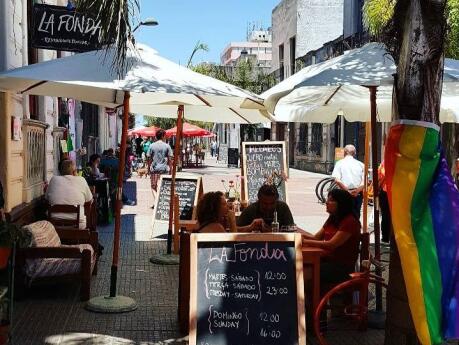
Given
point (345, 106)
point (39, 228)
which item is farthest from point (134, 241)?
point (345, 106)

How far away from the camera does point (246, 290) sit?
467 cm

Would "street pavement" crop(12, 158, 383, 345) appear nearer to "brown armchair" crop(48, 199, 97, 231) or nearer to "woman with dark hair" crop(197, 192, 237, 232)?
"brown armchair" crop(48, 199, 97, 231)

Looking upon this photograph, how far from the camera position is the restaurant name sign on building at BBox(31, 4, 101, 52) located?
8469mm

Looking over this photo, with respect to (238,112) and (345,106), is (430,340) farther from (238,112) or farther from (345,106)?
(238,112)

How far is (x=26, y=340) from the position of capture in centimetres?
534

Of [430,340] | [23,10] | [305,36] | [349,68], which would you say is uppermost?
[305,36]

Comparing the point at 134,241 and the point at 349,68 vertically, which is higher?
the point at 349,68

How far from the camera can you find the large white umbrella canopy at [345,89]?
5.35m

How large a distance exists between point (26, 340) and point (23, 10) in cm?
552

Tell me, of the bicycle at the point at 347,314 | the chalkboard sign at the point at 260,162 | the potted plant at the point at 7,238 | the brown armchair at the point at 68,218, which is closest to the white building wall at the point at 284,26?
the chalkboard sign at the point at 260,162

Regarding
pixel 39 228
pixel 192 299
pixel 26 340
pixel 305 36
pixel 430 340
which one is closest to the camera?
pixel 430 340

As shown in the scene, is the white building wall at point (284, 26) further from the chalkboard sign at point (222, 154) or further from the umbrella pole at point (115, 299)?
the umbrella pole at point (115, 299)

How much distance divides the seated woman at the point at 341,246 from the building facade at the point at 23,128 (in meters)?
4.02

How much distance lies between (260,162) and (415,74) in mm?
8036
